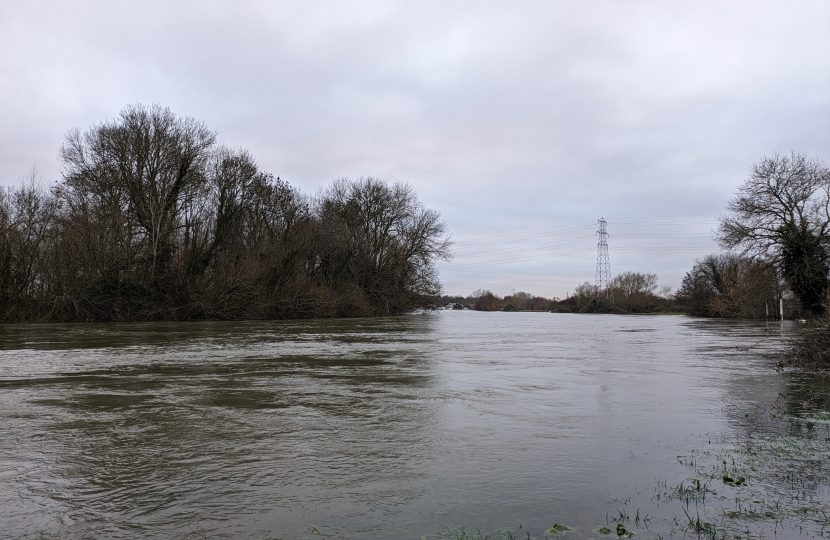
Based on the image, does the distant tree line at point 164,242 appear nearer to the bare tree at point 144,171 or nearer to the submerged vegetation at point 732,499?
the bare tree at point 144,171

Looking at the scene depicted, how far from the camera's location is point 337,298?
133 ft

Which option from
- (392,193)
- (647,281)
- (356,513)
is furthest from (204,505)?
(647,281)

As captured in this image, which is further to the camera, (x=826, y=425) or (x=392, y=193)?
(x=392, y=193)

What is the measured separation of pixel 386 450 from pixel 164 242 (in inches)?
1247

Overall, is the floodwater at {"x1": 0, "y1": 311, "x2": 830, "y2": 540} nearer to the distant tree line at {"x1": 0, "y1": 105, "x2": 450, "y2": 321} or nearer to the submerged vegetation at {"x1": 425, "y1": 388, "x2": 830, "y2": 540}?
the submerged vegetation at {"x1": 425, "y1": 388, "x2": 830, "y2": 540}

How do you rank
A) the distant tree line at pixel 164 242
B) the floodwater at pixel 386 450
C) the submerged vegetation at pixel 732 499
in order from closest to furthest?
the submerged vegetation at pixel 732 499 < the floodwater at pixel 386 450 < the distant tree line at pixel 164 242

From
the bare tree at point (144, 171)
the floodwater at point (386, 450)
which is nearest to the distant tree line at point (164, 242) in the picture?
the bare tree at point (144, 171)

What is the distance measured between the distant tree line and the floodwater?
22.2m

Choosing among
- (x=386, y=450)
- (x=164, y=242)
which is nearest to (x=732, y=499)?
(x=386, y=450)

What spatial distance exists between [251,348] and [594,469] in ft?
38.9

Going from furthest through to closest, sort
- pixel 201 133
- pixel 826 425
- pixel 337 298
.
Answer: pixel 337 298
pixel 201 133
pixel 826 425

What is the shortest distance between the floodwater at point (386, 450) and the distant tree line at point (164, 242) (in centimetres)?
2224

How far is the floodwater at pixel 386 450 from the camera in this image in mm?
3270

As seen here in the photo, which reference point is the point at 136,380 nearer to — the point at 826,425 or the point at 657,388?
the point at 657,388
